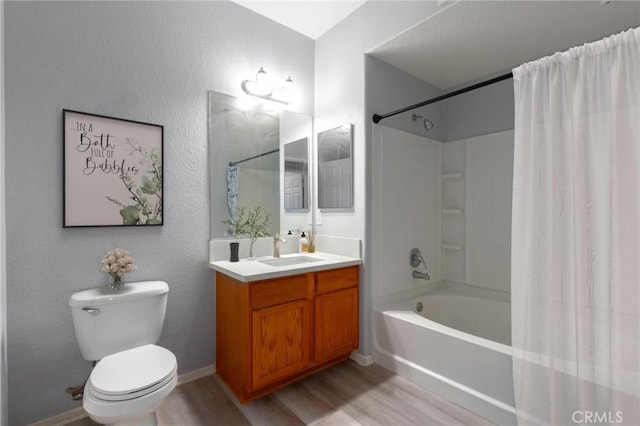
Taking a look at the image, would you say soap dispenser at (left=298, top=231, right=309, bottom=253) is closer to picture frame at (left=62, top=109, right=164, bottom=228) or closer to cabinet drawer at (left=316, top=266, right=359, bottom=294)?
cabinet drawer at (left=316, top=266, right=359, bottom=294)

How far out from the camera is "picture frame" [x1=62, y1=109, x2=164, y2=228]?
5.79 ft

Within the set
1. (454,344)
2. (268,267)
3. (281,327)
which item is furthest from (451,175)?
(281,327)

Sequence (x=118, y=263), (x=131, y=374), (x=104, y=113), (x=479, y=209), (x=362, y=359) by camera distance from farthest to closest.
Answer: (x=479, y=209)
(x=362, y=359)
(x=104, y=113)
(x=118, y=263)
(x=131, y=374)

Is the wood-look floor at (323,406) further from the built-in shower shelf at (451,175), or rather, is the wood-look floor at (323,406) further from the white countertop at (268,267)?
the built-in shower shelf at (451,175)

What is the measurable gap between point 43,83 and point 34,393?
1.70 metres

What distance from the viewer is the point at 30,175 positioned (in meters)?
1.66

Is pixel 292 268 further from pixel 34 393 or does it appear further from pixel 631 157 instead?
pixel 631 157

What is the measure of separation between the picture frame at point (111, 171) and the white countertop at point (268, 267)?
1.80 ft

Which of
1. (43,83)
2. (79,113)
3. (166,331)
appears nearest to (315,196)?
(166,331)

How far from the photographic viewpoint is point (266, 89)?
2.50 metres

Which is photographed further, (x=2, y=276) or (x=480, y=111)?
(x=480, y=111)

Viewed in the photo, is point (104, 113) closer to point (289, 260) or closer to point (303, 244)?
point (289, 260)

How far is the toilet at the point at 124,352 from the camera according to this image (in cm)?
133

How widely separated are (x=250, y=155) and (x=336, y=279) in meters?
1.21
